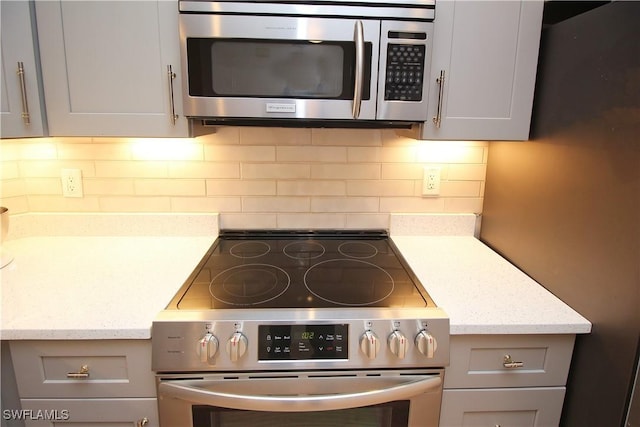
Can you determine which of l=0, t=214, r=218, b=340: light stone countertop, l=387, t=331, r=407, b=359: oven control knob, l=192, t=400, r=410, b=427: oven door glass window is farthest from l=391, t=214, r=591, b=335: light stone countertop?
l=0, t=214, r=218, b=340: light stone countertop

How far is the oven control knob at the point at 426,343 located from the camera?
3.17ft

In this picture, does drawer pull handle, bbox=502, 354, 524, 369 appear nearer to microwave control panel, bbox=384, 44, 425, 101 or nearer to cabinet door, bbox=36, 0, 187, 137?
microwave control panel, bbox=384, 44, 425, 101

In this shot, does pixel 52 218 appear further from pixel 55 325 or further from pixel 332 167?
pixel 332 167

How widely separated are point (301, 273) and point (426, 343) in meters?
0.48

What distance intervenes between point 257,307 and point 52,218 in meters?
1.04

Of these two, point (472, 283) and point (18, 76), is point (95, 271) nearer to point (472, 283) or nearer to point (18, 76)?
point (18, 76)

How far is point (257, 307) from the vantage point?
3.45 feet

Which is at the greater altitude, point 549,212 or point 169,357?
point 549,212

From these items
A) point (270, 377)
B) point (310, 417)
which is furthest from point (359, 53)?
point (310, 417)

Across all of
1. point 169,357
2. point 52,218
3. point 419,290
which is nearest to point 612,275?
point 419,290

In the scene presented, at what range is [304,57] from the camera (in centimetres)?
113

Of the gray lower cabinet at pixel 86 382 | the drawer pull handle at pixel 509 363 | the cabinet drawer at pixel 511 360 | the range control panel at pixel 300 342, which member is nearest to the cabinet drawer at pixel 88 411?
the gray lower cabinet at pixel 86 382

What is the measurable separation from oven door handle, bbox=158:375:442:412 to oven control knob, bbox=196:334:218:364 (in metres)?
0.09

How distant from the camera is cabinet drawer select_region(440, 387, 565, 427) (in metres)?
1.07
